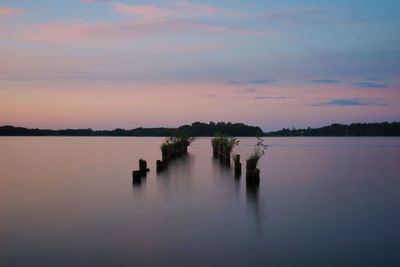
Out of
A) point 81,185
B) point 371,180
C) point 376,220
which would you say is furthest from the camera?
point 371,180

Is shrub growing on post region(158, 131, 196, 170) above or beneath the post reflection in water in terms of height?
above

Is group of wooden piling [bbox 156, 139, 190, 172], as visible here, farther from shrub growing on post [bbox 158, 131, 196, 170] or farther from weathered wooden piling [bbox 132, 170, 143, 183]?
weathered wooden piling [bbox 132, 170, 143, 183]

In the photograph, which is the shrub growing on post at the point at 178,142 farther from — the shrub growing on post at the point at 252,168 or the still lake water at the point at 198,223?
the shrub growing on post at the point at 252,168

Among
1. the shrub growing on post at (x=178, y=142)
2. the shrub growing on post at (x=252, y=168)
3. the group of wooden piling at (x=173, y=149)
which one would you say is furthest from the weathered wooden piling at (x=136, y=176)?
the shrub growing on post at (x=178, y=142)

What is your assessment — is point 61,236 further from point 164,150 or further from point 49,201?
point 164,150

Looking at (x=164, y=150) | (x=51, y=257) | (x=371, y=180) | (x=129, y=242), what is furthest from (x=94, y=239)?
(x=164, y=150)

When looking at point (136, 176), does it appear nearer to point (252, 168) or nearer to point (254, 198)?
point (252, 168)

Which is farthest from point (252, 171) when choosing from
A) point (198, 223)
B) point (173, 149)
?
point (173, 149)

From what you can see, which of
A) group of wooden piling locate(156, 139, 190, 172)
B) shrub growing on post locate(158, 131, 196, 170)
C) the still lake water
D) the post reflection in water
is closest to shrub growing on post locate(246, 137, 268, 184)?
the post reflection in water

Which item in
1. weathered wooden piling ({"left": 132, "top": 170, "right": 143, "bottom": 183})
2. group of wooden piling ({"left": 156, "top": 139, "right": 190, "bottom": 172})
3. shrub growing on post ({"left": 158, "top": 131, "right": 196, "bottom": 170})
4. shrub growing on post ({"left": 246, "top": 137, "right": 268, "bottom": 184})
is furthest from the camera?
shrub growing on post ({"left": 158, "top": 131, "right": 196, "bottom": 170})

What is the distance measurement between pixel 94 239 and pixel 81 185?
1041 centimetres

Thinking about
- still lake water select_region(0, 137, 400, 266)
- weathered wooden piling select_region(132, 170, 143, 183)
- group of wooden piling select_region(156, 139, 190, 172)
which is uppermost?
group of wooden piling select_region(156, 139, 190, 172)

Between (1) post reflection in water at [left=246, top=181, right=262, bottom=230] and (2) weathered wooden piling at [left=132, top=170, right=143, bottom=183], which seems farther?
(2) weathered wooden piling at [left=132, top=170, right=143, bottom=183]

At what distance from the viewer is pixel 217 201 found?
1458cm
